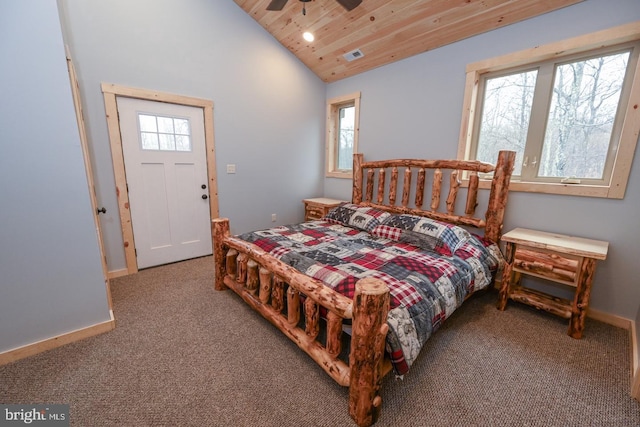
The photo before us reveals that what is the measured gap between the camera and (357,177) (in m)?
3.44

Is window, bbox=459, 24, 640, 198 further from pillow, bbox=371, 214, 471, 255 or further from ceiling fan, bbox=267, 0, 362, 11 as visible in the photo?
ceiling fan, bbox=267, 0, 362, 11

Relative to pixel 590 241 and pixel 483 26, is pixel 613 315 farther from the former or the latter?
pixel 483 26

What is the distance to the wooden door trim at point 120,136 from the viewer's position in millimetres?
2516

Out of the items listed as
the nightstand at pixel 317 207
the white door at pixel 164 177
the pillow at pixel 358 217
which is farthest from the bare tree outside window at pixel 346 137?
the white door at pixel 164 177

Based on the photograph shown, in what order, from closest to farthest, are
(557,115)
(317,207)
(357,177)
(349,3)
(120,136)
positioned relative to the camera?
1. (349,3)
2. (557,115)
3. (120,136)
4. (357,177)
5. (317,207)

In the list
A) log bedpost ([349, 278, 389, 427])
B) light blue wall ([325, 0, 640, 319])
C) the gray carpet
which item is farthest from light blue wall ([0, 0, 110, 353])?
light blue wall ([325, 0, 640, 319])

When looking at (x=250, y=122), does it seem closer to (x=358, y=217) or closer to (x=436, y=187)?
(x=358, y=217)

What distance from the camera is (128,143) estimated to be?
2670mm

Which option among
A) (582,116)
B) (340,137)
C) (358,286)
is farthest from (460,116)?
(358,286)

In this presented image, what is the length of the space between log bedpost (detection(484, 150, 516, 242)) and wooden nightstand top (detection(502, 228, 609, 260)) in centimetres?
16

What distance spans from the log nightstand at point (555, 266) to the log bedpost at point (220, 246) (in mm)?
2416

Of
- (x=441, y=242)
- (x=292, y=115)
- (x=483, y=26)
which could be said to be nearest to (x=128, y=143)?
(x=292, y=115)

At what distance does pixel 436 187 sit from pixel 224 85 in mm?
2823

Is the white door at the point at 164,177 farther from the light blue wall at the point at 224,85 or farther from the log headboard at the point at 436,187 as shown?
the log headboard at the point at 436,187
